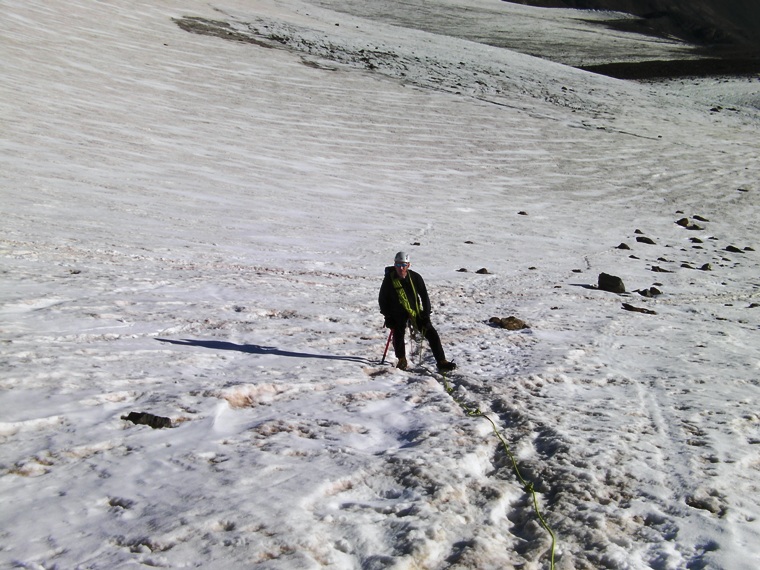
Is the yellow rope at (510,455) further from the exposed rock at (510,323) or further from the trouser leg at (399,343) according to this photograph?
the exposed rock at (510,323)

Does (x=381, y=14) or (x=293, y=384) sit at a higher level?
(x=381, y=14)

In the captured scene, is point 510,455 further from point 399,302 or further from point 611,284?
point 611,284

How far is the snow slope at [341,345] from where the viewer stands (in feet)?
12.1

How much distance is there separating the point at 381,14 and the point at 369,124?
88.6 feet

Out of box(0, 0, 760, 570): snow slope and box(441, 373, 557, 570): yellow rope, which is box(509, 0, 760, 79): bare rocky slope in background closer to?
box(0, 0, 760, 570): snow slope

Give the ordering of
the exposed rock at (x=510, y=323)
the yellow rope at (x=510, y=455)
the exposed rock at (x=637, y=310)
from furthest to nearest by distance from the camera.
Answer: the exposed rock at (x=637, y=310) < the exposed rock at (x=510, y=323) < the yellow rope at (x=510, y=455)

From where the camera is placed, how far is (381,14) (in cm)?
4650

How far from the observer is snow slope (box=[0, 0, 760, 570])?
3.68 m

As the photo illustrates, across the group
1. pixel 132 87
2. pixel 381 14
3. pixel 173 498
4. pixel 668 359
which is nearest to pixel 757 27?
pixel 381 14

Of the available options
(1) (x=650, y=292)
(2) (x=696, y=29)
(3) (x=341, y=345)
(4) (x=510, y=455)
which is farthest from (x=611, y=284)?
(2) (x=696, y=29)

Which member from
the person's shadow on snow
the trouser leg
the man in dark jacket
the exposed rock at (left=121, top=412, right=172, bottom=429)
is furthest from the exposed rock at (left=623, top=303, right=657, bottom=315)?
the exposed rock at (left=121, top=412, right=172, bottom=429)

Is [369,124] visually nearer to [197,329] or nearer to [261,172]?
[261,172]

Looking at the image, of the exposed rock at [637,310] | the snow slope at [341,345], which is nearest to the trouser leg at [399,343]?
the snow slope at [341,345]

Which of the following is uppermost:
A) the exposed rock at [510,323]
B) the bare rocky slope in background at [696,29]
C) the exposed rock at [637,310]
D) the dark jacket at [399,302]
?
the bare rocky slope in background at [696,29]
